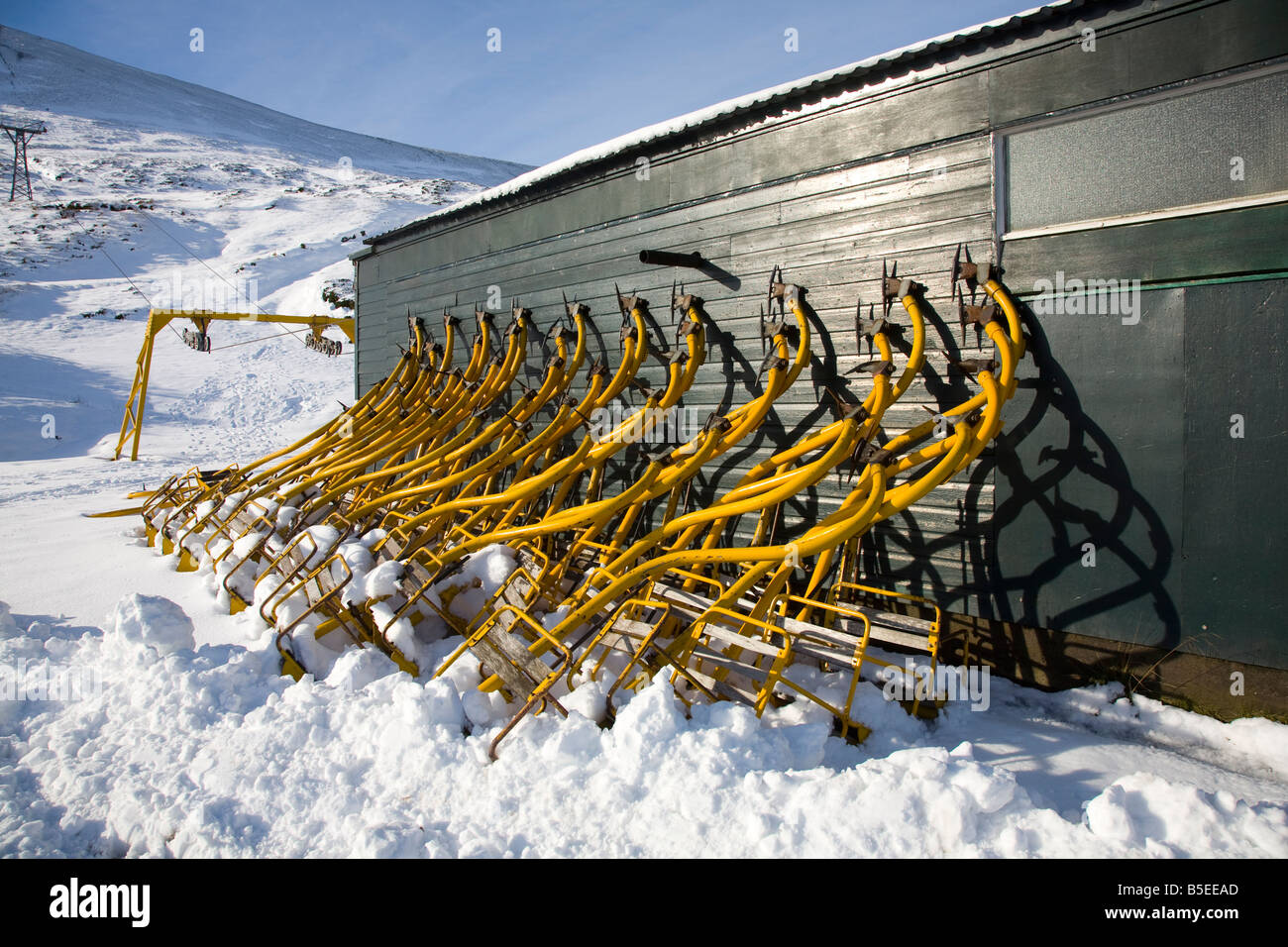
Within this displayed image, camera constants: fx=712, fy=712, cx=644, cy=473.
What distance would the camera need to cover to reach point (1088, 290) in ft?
13.5

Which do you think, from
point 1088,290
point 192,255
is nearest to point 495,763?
point 1088,290

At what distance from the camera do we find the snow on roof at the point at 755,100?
4340 millimetres

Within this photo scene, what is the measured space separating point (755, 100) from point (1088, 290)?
2.98 metres

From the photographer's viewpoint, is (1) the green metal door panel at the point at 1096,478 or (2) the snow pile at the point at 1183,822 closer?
(2) the snow pile at the point at 1183,822

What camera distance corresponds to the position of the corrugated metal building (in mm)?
3664

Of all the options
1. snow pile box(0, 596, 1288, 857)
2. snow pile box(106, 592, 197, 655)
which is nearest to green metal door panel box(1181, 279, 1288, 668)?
snow pile box(0, 596, 1288, 857)

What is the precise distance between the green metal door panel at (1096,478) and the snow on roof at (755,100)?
69.6 inches

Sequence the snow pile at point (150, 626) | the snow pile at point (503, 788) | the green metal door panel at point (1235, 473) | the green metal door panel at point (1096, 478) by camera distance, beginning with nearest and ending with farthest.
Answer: the snow pile at point (503, 788) < the green metal door panel at point (1235, 473) < the green metal door panel at point (1096, 478) < the snow pile at point (150, 626)

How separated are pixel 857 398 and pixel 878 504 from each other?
1.86 meters

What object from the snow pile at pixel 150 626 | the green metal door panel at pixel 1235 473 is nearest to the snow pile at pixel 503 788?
the snow pile at pixel 150 626

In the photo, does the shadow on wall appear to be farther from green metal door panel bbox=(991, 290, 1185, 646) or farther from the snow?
the snow

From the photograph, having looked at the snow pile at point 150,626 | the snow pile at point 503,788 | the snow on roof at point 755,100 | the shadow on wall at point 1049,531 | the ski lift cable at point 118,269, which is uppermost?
the ski lift cable at point 118,269

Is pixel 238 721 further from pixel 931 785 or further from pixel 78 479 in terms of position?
pixel 78 479

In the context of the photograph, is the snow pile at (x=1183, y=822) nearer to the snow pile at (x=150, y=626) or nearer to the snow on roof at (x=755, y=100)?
the snow on roof at (x=755, y=100)
